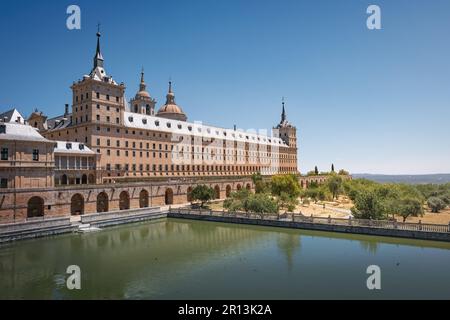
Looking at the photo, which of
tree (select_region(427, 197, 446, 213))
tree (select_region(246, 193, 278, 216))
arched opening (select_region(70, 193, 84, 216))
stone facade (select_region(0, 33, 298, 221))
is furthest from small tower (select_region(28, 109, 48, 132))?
tree (select_region(427, 197, 446, 213))

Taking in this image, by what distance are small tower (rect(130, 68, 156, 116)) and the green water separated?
52233 millimetres

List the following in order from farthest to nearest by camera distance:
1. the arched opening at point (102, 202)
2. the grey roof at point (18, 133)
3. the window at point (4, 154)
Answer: the arched opening at point (102, 202) < the grey roof at point (18, 133) < the window at point (4, 154)

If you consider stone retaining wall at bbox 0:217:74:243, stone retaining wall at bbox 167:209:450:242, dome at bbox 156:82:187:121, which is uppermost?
dome at bbox 156:82:187:121

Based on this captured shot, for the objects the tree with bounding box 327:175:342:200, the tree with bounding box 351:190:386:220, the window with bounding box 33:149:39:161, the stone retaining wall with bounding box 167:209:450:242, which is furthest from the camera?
the tree with bounding box 327:175:342:200

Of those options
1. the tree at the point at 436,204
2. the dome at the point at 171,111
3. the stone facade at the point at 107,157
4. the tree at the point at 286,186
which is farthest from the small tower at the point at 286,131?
Answer: the tree at the point at 436,204

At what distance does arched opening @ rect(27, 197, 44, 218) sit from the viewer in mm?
35719

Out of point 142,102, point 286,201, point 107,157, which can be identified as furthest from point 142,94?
point 286,201

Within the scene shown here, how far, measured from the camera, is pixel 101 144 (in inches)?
1957

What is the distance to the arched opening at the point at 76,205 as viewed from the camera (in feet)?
132

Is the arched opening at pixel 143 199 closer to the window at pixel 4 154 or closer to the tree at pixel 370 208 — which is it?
the window at pixel 4 154

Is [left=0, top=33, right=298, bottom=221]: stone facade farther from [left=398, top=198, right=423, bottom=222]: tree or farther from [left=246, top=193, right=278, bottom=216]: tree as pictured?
[left=398, top=198, right=423, bottom=222]: tree

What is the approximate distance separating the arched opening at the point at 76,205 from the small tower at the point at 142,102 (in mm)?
43088

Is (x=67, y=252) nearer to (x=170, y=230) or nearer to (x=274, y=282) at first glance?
(x=170, y=230)
